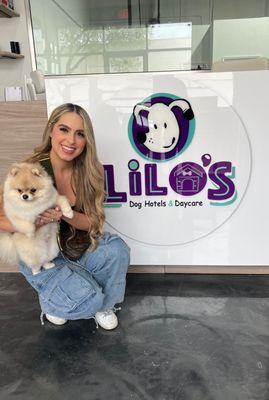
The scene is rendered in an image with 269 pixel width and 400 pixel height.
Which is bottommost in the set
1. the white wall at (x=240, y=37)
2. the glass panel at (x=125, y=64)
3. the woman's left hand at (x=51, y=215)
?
the woman's left hand at (x=51, y=215)

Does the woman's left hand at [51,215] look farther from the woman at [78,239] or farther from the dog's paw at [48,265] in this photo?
the dog's paw at [48,265]

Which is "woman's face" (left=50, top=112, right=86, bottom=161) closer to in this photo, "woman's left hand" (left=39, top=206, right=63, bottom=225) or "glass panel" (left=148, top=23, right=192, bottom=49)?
"woman's left hand" (left=39, top=206, right=63, bottom=225)

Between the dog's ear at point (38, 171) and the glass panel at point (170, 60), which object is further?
the glass panel at point (170, 60)

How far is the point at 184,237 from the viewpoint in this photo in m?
1.88

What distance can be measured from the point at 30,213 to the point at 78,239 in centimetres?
30

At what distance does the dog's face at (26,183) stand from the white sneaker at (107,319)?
648 mm

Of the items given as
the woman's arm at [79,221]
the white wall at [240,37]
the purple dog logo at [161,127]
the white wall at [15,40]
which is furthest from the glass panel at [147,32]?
the woman's arm at [79,221]

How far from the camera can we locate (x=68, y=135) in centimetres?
137

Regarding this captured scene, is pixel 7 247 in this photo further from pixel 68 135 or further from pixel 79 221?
pixel 68 135

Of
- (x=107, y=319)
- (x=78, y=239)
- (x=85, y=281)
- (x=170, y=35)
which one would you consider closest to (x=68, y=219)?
(x=78, y=239)

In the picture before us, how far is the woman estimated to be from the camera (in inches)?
54.5

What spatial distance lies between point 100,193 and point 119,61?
10.7ft

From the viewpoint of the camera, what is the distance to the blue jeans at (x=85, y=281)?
4.64 feet

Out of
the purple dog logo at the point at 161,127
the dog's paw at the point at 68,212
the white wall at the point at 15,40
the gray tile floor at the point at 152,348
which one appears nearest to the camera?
the gray tile floor at the point at 152,348
